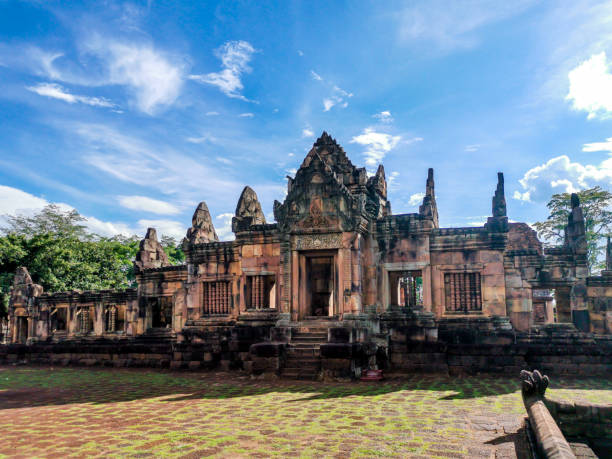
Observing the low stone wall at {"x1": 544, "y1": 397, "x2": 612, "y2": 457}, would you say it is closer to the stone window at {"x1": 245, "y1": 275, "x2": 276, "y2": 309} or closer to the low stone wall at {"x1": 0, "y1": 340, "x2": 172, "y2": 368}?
the stone window at {"x1": 245, "y1": 275, "x2": 276, "y2": 309}

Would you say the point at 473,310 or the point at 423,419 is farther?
the point at 473,310

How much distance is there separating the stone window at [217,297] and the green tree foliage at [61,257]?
46.6 ft

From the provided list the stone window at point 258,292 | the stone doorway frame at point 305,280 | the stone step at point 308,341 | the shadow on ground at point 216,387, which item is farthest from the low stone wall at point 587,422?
the stone window at point 258,292

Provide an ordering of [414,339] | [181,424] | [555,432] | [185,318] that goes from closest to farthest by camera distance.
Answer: [555,432] < [181,424] < [414,339] < [185,318]

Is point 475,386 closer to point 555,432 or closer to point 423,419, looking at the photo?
point 423,419

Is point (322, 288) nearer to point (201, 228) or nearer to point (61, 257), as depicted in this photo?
point (201, 228)

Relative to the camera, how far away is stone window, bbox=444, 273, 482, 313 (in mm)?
16784

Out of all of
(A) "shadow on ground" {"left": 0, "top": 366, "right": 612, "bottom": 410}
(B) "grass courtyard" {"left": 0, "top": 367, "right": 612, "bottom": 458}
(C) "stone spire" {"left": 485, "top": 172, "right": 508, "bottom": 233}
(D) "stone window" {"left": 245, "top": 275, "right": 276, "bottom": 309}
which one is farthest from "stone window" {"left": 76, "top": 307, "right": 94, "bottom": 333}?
→ (C) "stone spire" {"left": 485, "top": 172, "right": 508, "bottom": 233}

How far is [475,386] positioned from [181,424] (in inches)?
317

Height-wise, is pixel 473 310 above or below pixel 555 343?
above

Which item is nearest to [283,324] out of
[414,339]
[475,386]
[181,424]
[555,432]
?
[414,339]

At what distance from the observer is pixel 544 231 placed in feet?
125

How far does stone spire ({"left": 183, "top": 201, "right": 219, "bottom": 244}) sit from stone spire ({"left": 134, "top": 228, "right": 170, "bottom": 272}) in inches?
116

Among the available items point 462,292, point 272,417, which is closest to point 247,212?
point 462,292
